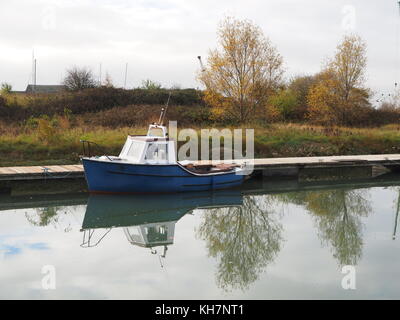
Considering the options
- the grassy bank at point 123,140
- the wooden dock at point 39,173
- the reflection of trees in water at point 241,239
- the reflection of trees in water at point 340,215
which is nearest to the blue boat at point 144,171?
the wooden dock at point 39,173

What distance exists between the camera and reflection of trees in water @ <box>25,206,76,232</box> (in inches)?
466

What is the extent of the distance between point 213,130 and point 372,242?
13099 mm

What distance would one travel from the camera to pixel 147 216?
12617 mm

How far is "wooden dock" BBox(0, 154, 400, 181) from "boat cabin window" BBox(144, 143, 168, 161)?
2472mm

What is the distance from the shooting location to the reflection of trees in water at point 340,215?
1004 centimetres

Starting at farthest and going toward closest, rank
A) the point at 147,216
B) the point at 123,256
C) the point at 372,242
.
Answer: the point at 147,216, the point at 372,242, the point at 123,256

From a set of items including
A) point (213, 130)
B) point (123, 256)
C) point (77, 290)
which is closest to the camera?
point (77, 290)

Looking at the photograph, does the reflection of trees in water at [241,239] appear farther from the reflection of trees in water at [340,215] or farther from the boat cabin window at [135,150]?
the boat cabin window at [135,150]

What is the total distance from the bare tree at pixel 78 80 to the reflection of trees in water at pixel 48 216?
900 inches

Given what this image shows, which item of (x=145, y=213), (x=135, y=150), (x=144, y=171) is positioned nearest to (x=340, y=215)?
(x=145, y=213)

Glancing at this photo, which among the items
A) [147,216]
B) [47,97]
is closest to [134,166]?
[147,216]

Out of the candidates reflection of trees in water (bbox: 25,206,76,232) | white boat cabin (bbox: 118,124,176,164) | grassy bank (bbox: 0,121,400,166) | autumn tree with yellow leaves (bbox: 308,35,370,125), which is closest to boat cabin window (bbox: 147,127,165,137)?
white boat cabin (bbox: 118,124,176,164)

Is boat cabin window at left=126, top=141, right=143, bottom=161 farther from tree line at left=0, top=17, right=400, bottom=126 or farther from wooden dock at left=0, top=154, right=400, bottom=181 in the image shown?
tree line at left=0, top=17, right=400, bottom=126
